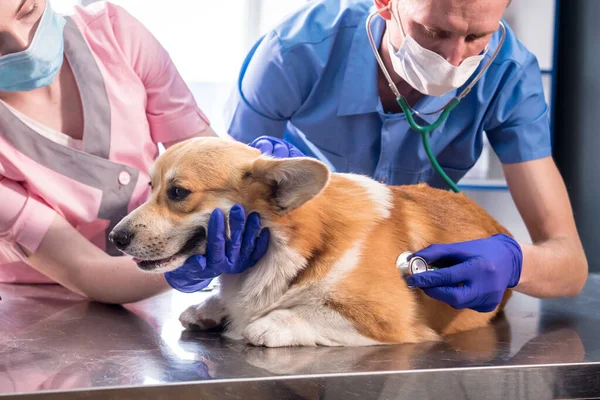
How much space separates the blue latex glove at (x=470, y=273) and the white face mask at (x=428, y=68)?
0.33 metres

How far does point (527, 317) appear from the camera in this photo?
53.4 inches

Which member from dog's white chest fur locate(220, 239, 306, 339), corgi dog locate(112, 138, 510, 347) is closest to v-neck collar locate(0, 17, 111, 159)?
corgi dog locate(112, 138, 510, 347)

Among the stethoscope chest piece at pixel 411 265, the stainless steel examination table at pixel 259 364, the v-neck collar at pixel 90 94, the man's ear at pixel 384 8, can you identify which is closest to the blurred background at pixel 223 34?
the v-neck collar at pixel 90 94

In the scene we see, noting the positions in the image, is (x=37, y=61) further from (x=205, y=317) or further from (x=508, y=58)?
(x=508, y=58)

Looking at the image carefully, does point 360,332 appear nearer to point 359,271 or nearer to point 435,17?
point 359,271

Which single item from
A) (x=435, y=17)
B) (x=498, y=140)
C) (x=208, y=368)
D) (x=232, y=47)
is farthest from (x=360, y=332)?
(x=232, y=47)

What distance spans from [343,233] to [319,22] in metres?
0.65

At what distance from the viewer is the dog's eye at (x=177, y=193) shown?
1.04 metres

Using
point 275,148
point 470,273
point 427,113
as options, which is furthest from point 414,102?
point 470,273

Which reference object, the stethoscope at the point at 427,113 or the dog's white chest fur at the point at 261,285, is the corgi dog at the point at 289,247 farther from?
the stethoscope at the point at 427,113

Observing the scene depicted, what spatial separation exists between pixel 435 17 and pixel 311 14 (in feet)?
1.24

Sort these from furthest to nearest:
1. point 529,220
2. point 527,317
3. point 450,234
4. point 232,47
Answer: point 232,47
point 529,220
point 527,317
point 450,234

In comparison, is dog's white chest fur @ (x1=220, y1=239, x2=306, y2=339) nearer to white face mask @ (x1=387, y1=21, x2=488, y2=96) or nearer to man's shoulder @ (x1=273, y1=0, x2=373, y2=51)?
white face mask @ (x1=387, y1=21, x2=488, y2=96)

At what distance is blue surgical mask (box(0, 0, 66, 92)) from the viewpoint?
4.17 ft
